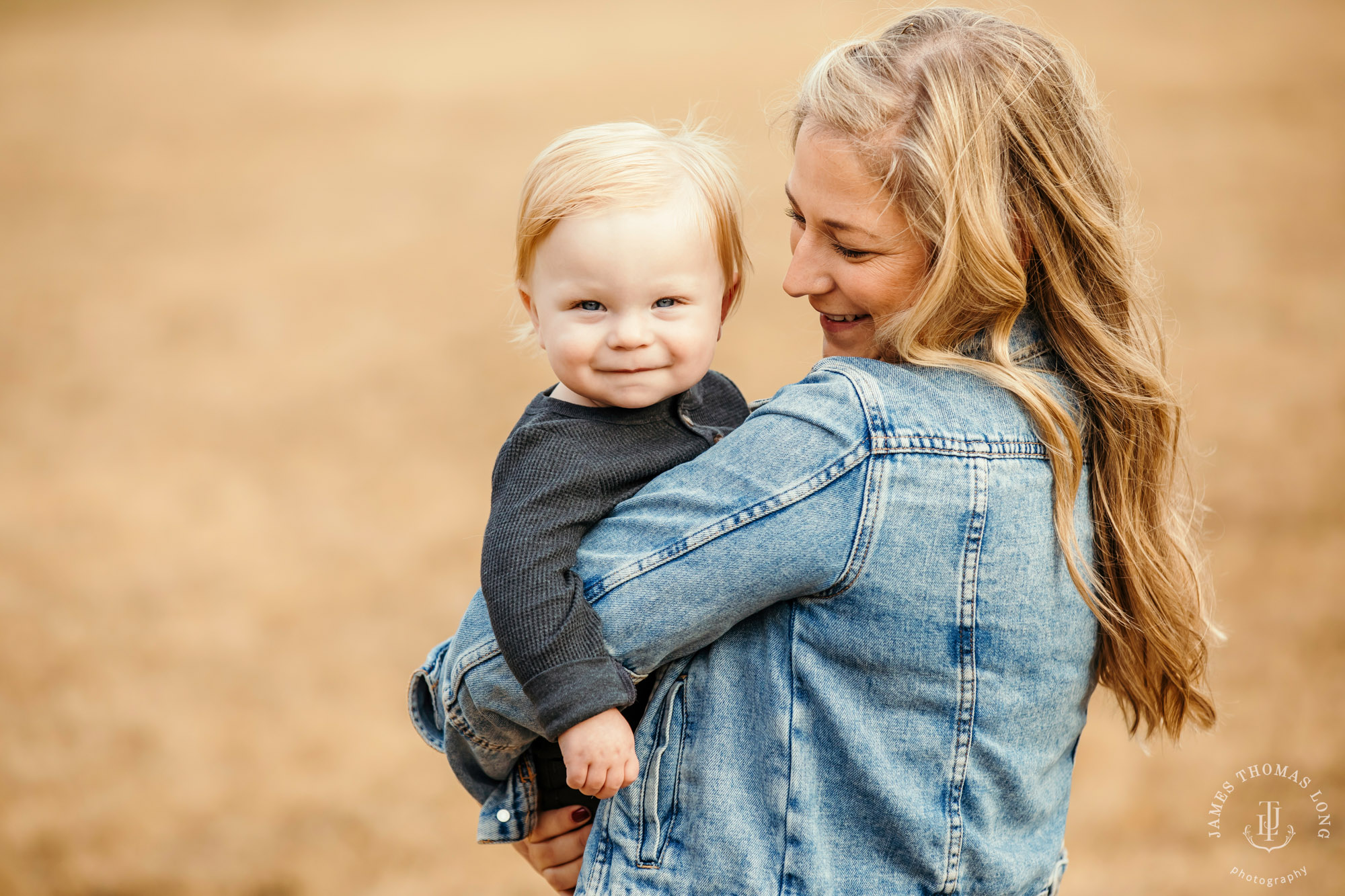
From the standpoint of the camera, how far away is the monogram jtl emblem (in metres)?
4.61

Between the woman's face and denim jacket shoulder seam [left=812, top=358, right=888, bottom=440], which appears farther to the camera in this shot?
the woman's face

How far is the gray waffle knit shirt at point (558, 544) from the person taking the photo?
141 cm

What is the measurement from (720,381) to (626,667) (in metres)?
0.62

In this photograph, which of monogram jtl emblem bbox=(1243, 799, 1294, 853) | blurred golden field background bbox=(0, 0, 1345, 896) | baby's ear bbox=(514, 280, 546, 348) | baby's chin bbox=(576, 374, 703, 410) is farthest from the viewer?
blurred golden field background bbox=(0, 0, 1345, 896)

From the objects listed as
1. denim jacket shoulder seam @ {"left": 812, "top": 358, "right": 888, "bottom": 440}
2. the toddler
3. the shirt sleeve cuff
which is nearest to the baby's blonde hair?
Answer: the toddler

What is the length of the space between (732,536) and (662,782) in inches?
15.2

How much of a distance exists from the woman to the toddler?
0.07 m

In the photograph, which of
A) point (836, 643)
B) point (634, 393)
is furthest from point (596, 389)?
point (836, 643)

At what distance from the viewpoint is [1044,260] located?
1.60 meters

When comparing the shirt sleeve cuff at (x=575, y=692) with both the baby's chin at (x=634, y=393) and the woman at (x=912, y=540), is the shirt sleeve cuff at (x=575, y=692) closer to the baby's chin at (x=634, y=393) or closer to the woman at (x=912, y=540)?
the woman at (x=912, y=540)

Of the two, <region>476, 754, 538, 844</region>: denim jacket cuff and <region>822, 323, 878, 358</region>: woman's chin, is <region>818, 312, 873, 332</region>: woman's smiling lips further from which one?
<region>476, 754, 538, 844</region>: denim jacket cuff

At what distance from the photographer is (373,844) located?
5164 mm

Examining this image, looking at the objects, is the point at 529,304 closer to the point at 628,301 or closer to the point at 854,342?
the point at 628,301

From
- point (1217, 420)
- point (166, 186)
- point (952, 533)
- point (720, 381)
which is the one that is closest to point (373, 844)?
point (720, 381)
